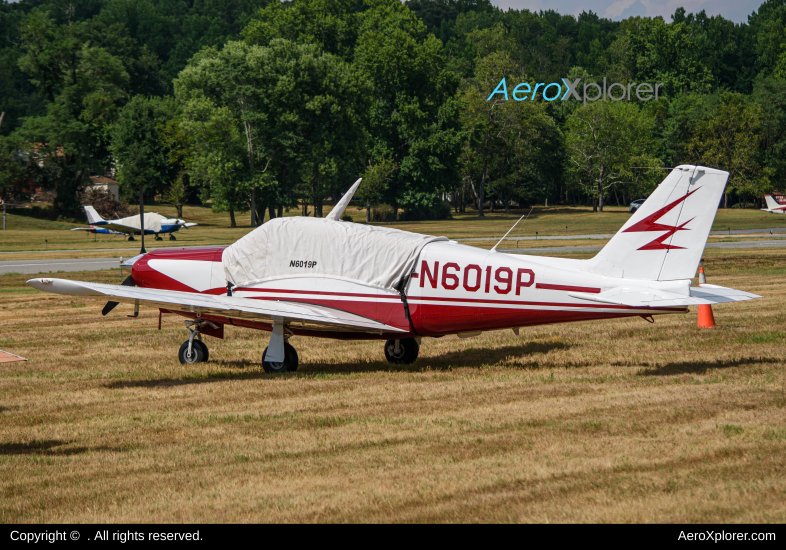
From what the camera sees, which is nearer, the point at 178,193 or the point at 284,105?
the point at 284,105

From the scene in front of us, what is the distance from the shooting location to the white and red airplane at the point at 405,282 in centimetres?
1080

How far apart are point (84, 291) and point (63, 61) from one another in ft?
293

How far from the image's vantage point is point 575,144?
104500 millimetres

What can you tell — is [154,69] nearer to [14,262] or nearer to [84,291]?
[14,262]

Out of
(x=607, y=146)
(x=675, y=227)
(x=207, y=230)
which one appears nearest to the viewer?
(x=675, y=227)

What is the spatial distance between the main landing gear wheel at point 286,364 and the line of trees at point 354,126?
6083cm

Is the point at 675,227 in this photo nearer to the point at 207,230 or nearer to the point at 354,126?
the point at 207,230

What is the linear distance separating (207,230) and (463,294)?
63023 millimetres

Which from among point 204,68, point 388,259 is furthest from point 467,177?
point 388,259

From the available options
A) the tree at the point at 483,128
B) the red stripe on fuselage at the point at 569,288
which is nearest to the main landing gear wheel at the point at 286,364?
the red stripe on fuselage at the point at 569,288

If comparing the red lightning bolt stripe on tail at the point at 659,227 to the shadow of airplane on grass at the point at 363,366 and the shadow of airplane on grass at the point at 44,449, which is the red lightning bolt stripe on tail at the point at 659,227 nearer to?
the shadow of airplane on grass at the point at 363,366

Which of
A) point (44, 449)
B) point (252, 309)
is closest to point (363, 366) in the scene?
point (252, 309)

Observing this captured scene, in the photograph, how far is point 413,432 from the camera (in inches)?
339
